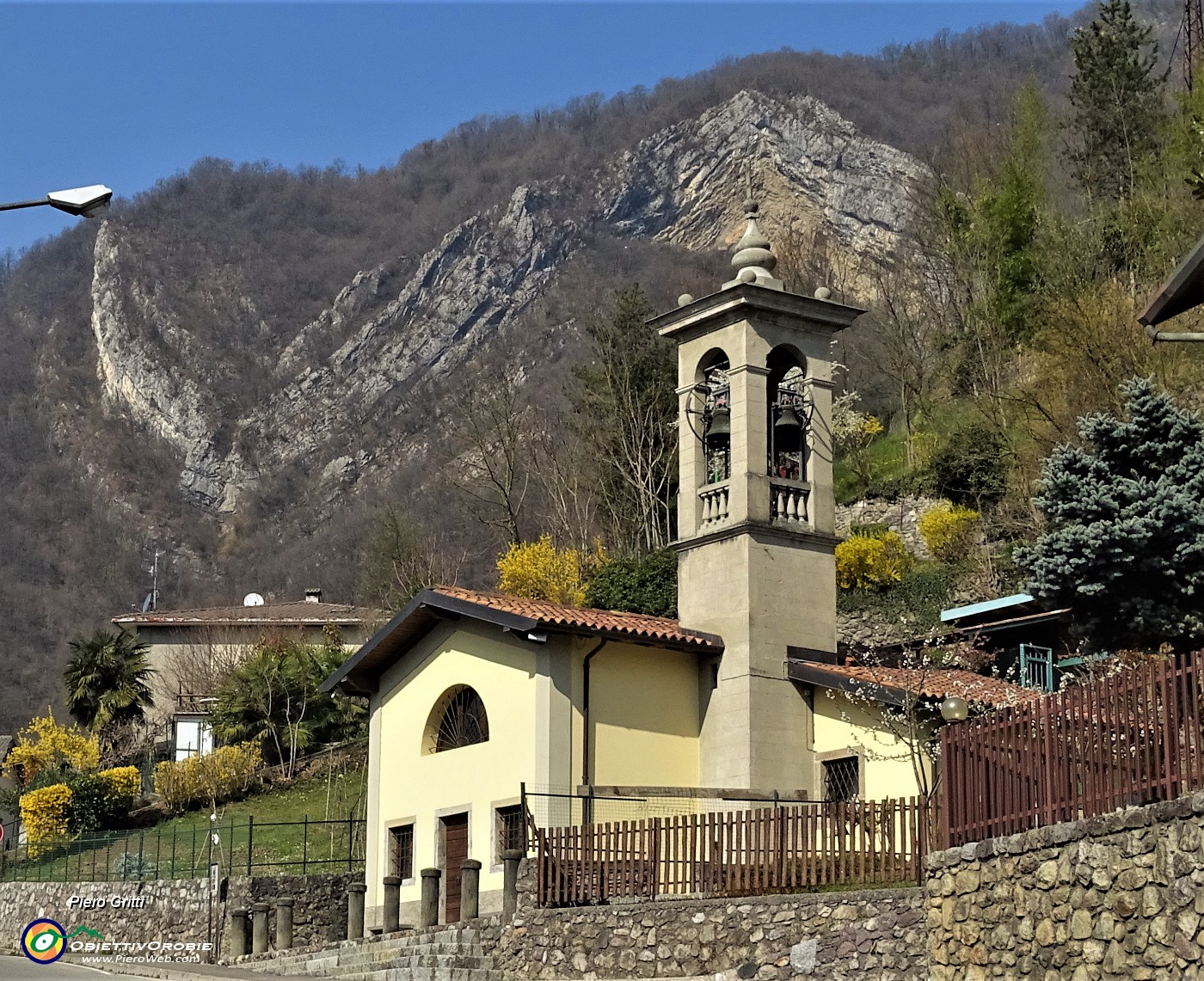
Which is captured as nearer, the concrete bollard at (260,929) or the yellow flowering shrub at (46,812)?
the concrete bollard at (260,929)

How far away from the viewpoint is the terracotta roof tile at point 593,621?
2459cm

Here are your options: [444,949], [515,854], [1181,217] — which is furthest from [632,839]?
[1181,217]

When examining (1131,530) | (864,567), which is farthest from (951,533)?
(1131,530)

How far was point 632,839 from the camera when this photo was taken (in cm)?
2133

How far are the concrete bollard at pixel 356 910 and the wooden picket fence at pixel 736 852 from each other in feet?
20.0

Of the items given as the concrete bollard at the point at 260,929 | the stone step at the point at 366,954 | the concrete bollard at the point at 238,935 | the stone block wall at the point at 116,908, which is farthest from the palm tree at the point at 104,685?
the stone step at the point at 366,954

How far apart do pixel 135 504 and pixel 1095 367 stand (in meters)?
110

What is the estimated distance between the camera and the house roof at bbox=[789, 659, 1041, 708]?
23172mm

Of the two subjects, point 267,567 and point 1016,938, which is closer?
point 1016,938

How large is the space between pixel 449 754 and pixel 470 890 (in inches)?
156

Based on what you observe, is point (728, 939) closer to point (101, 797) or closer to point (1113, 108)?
point (101, 797)

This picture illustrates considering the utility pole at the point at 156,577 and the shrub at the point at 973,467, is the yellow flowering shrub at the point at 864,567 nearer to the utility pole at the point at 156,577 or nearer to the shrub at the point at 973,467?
the shrub at the point at 973,467

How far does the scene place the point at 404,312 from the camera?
141 metres

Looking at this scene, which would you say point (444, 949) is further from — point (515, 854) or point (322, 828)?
point (322, 828)
